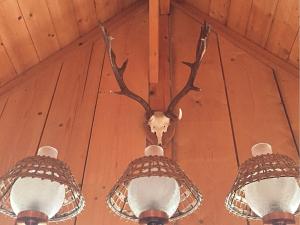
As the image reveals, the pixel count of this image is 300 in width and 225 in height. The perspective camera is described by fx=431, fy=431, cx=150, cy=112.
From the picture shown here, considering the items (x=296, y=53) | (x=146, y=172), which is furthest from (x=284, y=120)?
(x=146, y=172)

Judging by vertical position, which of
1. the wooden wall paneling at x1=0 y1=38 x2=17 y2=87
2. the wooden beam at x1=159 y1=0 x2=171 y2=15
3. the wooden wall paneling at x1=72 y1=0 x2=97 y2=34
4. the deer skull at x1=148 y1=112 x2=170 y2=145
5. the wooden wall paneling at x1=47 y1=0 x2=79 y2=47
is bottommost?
the deer skull at x1=148 y1=112 x2=170 y2=145

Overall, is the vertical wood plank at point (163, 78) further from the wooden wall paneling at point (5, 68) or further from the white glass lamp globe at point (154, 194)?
the white glass lamp globe at point (154, 194)

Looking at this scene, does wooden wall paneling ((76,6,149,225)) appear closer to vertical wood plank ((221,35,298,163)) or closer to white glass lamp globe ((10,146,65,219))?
vertical wood plank ((221,35,298,163))

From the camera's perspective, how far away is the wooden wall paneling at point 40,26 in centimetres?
205

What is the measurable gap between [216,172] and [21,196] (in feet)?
3.08

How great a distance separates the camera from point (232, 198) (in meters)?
1.09

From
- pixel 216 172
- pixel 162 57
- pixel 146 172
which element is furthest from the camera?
pixel 162 57

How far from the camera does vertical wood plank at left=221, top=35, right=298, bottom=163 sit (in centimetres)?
182

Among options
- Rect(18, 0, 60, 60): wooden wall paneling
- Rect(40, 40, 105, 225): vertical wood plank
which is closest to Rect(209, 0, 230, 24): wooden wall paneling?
Rect(40, 40, 105, 225): vertical wood plank

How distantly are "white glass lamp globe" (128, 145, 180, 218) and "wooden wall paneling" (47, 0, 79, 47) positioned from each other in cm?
141

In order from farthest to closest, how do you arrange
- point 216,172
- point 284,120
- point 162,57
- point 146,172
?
point 162,57, point 284,120, point 216,172, point 146,172

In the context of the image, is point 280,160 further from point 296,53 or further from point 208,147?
point 296,53

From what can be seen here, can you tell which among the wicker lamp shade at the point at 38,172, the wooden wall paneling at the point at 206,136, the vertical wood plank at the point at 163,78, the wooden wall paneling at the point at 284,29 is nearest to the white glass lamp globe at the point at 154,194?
the wicker lamp shade at the point at 38,172

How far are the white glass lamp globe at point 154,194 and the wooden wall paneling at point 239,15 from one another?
1.46 m
